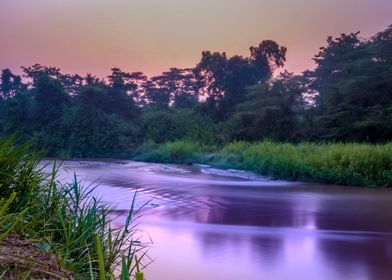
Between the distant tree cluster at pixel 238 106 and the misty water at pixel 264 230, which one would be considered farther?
the distant tree cluster at pixel 238 106

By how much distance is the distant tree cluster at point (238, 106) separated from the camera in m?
19.7

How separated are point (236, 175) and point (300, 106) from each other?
10378 millimetres

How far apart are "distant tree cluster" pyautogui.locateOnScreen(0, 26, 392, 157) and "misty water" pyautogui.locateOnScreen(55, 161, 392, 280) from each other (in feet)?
29.0

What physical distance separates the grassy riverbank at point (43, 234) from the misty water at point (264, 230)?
1.97ft

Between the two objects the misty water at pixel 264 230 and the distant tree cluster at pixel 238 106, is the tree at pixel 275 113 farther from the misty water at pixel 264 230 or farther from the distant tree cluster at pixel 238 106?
the misty water at pixel 264 230

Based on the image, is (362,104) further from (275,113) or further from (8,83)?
(8,83)

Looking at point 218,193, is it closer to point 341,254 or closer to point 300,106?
point 341,254

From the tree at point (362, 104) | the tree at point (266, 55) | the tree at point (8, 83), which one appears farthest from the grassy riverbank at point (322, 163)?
the tree at point (8, 83)

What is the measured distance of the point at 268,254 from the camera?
5711mm

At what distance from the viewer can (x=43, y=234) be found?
10.9 feet

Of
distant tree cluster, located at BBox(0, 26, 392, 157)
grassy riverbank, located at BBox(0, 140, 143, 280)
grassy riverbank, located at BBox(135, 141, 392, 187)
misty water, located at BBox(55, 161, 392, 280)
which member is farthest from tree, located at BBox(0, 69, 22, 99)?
grassy riverbank, located at BBox(0, 140, 143, 280)

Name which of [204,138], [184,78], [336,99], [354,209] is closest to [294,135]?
[336,99]

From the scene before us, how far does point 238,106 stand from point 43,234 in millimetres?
22957

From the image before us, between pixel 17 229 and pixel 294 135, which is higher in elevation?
pixel 294 135
